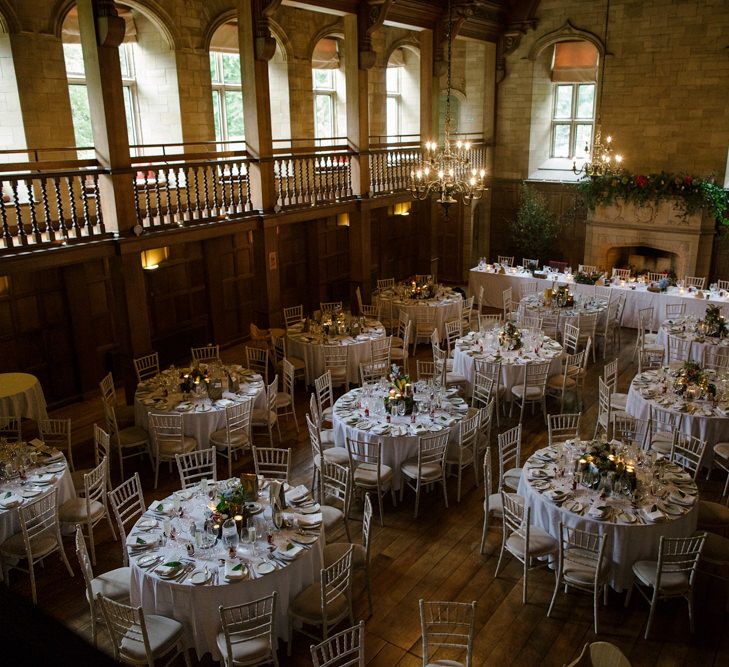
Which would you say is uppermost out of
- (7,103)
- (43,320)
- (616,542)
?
(7,103)

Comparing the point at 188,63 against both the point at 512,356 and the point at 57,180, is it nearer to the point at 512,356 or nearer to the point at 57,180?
the point at 57,180

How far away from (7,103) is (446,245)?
12514mm

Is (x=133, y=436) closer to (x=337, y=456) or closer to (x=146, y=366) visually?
(x=146, y=366)

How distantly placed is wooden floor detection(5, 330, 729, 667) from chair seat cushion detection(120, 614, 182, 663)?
23.8 inches

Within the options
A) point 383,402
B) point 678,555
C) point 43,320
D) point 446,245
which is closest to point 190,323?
point 43,320

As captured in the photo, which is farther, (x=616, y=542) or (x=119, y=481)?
(x=119, y=481)

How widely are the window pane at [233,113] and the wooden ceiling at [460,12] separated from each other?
2.73 m

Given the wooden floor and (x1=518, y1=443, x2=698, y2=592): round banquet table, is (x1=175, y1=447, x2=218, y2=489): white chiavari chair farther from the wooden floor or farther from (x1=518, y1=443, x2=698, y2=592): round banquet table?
(x1=518, y1=443, x2=698, y2=592): round banquet table

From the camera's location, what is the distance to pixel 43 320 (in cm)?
1163

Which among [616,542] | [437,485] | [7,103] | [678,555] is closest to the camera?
[678,555]

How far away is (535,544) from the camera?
7.09 meters

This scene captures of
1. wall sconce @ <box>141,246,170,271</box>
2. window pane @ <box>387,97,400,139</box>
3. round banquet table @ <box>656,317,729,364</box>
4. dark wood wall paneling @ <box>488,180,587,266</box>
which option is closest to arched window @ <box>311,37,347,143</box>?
window pane @ <box>387,97,400,139</box>

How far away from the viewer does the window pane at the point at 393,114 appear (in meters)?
19.5

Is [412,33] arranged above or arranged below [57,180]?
above
